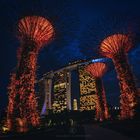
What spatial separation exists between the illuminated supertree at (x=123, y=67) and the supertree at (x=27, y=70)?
8.05 m

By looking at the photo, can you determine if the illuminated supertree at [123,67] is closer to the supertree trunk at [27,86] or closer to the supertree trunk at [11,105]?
the supertree trunk at [27,86]

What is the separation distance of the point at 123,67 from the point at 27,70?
1098 cm

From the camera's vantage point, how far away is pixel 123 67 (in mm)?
23453

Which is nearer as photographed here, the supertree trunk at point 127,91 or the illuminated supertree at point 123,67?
the supertree trunk at point 127,91

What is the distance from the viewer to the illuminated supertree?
22.3 metres

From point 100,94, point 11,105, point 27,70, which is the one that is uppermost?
point 100,94

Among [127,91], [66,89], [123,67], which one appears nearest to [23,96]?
[127,91]

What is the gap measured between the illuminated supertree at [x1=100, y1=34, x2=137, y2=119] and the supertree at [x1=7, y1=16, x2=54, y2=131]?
805 centimetres

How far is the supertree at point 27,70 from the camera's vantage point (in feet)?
49.6

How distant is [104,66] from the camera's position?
107 ft

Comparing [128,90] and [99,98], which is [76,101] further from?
[128,90]

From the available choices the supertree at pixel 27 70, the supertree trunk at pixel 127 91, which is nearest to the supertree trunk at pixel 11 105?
the supertree at pixel 27 70

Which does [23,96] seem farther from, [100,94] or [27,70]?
[100,94]

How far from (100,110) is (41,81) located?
86.7 metres
